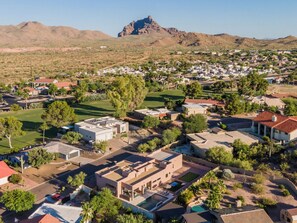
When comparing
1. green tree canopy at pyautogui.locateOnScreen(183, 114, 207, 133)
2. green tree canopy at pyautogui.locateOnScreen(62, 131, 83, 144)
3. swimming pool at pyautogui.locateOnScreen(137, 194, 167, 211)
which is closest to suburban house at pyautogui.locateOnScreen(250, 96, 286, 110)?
green tree canopy at pyautogui.locateOnScreen(183, 114, 207, 133)

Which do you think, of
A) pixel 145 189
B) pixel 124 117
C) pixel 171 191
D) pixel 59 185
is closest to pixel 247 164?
pixel 171 191

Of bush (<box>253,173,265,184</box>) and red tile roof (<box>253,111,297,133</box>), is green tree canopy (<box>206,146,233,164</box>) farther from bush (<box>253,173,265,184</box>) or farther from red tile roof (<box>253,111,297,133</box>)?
red tile roof (<box>253,111,297,133</box>)

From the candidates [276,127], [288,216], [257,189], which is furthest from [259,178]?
[276,127]

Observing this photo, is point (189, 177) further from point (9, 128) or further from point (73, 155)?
point (9, 128)

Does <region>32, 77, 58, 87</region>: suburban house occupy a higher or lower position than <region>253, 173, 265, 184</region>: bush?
higher

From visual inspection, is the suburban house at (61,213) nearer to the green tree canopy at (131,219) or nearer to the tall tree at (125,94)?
the green tree canopy at (131,219)

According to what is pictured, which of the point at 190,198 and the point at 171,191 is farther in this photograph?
the point at 171,191

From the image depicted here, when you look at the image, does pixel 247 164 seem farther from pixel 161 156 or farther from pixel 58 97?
pixel 58 97
